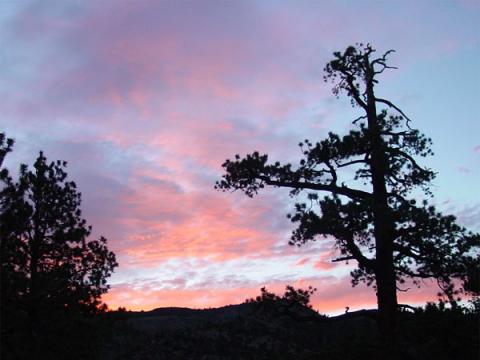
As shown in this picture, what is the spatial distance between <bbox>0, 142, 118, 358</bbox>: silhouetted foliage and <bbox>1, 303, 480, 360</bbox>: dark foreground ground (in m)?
0.14

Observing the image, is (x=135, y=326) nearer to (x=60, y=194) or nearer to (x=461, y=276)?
(x=60, y=194)

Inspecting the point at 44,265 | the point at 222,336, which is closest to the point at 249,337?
the point at 222,336

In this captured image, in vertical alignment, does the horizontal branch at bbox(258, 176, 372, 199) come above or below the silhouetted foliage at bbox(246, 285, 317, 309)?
above

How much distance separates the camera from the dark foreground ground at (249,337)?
50.9ft

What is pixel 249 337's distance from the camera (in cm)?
3903

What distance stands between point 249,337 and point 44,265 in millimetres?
20050

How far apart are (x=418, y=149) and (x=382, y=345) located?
6.72 metres

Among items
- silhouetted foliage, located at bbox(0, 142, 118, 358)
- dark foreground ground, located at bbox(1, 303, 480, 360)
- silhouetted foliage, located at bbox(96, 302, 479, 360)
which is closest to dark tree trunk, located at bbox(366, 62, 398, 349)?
dark foreground ground, located at bbox(1, 303, 480, 360)

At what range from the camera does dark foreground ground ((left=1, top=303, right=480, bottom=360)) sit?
15500 mm

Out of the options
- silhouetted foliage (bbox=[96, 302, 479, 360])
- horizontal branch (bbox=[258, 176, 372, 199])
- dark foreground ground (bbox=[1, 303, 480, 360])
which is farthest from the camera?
silhouetted foliage (bbox=[96, 302, 479, 360])

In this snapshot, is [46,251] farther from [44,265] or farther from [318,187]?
[318,187]

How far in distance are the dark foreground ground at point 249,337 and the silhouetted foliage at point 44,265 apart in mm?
138

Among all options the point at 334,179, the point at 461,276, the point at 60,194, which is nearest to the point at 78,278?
the point at 60,194

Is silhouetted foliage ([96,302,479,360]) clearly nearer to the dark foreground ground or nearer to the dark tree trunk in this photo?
the dark foreground ground
